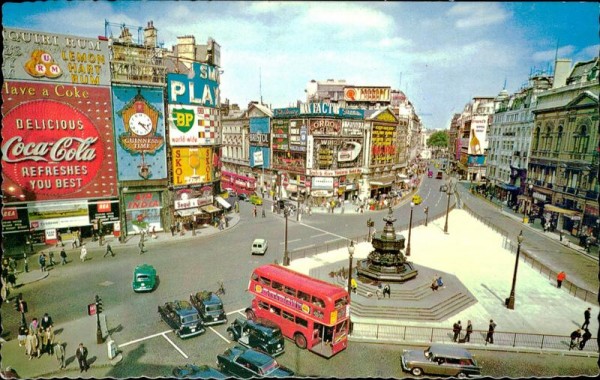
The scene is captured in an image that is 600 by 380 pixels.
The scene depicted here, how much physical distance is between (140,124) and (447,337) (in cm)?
3169

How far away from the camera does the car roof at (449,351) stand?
617 inches

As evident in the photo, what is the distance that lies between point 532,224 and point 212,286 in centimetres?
4101

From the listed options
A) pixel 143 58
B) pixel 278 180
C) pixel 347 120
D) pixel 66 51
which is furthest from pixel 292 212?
pixel 66 51

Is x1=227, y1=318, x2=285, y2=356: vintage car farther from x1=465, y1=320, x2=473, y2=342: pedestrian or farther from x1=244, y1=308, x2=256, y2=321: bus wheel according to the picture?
x1=465, y1=320, x2=473, y2=342: pedestrian

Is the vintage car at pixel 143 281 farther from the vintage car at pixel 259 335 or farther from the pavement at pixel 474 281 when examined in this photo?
the vintage car at pixel 259 335

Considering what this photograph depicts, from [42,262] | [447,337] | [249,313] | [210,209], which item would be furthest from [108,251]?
[447,337]

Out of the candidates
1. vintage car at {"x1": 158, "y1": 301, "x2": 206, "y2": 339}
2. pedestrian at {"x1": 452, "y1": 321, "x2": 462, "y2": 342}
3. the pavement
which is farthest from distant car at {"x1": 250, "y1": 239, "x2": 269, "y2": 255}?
pedestrian at {"x1": 452, "y1": 321, "x2": 462, "y2": 342}

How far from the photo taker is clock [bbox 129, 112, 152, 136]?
33.3 m

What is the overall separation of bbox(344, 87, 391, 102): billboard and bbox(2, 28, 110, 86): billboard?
50.3 m

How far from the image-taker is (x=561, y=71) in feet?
135

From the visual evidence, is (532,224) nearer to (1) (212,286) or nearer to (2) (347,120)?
(2) (347,120)

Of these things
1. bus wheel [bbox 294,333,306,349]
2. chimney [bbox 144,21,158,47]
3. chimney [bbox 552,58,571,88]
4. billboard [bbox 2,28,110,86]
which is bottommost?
bus wheel [bbox 294,333,306,349]

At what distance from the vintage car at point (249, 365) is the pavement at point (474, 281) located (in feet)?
17.6

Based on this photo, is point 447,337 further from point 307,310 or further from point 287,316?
point 287,316
